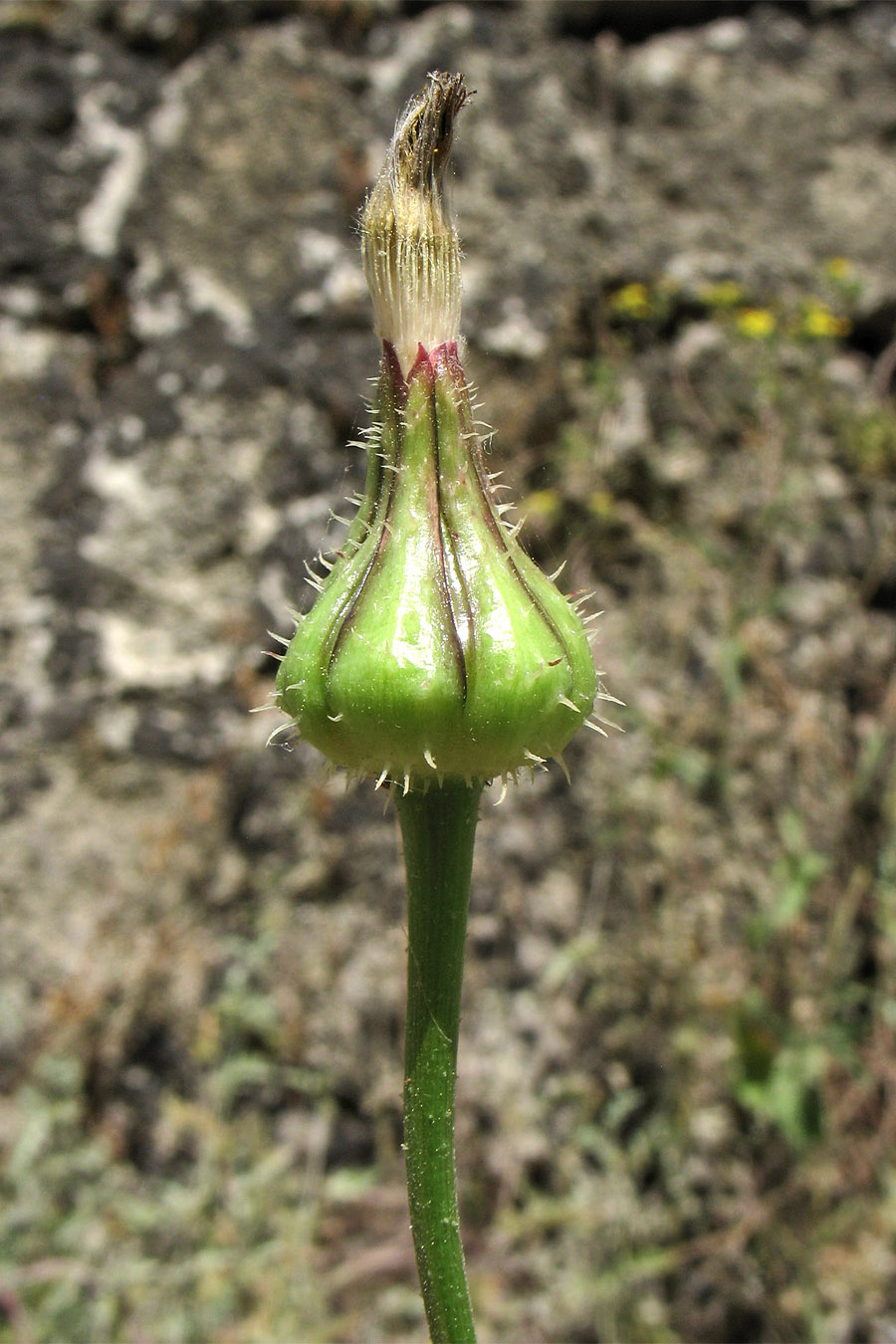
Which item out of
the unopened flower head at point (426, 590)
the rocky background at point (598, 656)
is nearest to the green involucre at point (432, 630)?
the unopened flower head at point (426, 590)

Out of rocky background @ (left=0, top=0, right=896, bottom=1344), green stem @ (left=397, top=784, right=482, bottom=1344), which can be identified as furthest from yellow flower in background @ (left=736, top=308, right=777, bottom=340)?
green stem @ (left=397, top=784, right=482, bottom=1344)

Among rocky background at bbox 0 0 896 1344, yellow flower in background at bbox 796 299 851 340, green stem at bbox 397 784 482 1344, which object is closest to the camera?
green stem at bbox 397 784 482 1344

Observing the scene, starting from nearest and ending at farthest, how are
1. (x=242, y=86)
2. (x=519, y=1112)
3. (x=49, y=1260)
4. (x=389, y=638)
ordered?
1. (x=389, y=638)
2. (x=49, y=1260)
3. (x=519, y=1112)
4. (x=242, y=86)

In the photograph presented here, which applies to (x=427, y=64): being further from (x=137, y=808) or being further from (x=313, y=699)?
(x=313, y=699)

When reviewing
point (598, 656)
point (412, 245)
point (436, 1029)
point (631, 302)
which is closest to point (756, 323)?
point (631, 302)

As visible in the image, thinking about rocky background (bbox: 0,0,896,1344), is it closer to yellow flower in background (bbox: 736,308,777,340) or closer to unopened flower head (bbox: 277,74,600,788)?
yellow flower in background (bbox: 736,308,777,340)

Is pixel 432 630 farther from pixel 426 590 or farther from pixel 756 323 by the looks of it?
pixel 756 323

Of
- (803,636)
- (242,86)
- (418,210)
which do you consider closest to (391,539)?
(418,210)
